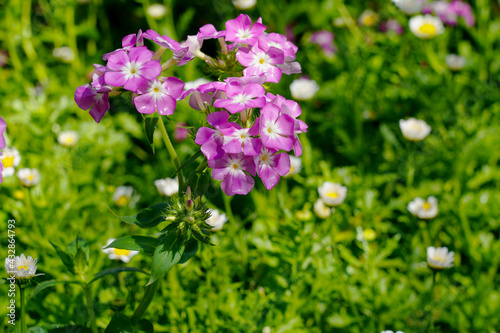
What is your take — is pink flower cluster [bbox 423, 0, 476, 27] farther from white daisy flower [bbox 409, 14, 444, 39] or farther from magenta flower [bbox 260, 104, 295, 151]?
magenta flower [bbox 260, 104, 295, 151]

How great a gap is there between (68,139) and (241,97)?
1669 millimetres

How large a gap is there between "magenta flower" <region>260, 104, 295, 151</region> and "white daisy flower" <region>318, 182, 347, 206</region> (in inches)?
37.9

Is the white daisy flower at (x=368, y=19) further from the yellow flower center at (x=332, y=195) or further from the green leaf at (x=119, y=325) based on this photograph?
the green leaf at (x=119, y=325)

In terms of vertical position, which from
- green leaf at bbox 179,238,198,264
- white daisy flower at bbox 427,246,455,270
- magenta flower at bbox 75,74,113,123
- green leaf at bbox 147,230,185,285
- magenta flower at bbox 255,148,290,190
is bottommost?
white daisy flower at bbox 427,246,455,270

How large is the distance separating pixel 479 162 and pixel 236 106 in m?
2.16

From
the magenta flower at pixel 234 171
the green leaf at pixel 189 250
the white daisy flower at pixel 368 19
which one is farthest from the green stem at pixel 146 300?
the white daisy flower at pixel 368 19

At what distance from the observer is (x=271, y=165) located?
1.14 m

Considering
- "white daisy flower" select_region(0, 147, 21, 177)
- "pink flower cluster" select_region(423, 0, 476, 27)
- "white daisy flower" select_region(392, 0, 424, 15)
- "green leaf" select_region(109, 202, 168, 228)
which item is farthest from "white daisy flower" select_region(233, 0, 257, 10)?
"green leaf" select_region(109, 202, 168, 228)

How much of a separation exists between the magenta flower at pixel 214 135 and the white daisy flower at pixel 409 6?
2.19 meters

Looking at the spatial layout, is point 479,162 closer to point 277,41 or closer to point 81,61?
point 277,41

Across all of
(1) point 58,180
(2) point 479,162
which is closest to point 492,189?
(2) point 479,162

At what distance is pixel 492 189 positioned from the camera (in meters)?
2.59

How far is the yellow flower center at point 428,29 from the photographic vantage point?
2.88 meters

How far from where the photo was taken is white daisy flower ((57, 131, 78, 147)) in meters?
2.48
